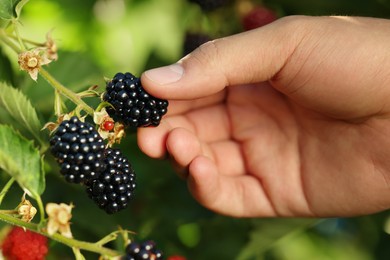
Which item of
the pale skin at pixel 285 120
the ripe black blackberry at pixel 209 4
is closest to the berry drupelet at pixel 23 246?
the pale skin at pixel 285 120

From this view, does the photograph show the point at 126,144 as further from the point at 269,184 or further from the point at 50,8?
the point at 50,8

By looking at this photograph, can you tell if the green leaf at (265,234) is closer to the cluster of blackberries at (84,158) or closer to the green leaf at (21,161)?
the cluster of blackberries at (84,158)

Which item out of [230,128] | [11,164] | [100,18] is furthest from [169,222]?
[11,164]

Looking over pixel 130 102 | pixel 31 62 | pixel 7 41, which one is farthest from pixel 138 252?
pixel 7 41

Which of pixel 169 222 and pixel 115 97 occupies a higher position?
pixel 115 97

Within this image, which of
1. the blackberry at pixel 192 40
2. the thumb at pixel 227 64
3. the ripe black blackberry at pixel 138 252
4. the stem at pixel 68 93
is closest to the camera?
the ripe black blackberry at pixel 138 252

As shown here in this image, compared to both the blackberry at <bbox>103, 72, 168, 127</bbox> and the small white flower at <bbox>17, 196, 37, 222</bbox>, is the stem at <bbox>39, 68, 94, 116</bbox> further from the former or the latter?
Answer: the small white flower at <bbox>17, 196, 37, 222</bbox>
